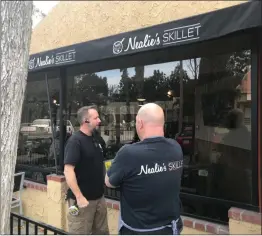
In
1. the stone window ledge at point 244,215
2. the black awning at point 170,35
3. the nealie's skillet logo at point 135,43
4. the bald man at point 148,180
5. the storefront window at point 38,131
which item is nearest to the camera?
the bald man at point 148,180

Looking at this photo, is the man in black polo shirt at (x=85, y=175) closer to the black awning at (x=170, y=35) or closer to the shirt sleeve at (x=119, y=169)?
the black awning at (x=170, y=35)

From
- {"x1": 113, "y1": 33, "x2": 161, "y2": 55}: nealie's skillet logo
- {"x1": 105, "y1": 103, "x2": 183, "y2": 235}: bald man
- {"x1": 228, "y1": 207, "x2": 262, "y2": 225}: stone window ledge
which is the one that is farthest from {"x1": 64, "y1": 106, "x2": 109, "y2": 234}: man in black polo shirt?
{"x1": 228, "y1": 207, "x2": 262, "y2": 225}: stone window ledge

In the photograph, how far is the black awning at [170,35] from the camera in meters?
2.89

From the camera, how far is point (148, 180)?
220 cm

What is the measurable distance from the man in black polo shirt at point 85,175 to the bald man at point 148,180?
1.27m

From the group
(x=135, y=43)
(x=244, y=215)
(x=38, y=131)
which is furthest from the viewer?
(x=38, y=131)

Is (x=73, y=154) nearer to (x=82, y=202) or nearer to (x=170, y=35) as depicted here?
(x=82, y=202)

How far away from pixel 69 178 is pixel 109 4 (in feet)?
8.47

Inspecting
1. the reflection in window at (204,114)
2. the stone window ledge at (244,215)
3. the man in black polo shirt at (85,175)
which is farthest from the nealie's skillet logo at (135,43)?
the stone window ledge at (244,215)

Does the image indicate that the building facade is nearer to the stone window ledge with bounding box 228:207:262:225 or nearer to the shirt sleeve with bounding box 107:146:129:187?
the stone window ledge with bounding box 228:207:262:225

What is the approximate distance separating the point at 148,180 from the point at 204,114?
1.99 m

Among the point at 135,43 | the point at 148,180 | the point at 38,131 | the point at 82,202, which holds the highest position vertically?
the point at 135,43

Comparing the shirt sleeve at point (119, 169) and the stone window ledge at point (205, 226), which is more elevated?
the shirt sleeve at point (119, 169)

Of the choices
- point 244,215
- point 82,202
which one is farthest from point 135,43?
point 244,215
